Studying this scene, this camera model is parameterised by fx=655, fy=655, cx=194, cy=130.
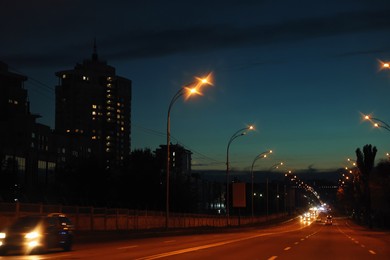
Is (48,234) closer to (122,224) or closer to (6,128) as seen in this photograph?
(122,224)

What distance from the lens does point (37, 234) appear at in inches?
1049

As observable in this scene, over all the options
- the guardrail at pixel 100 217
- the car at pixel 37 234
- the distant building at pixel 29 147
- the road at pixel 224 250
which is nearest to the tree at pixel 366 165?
the guardrail at pixel 100 217

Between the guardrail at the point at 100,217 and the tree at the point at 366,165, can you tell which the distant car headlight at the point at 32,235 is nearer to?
the guardrail at the point at 100,217

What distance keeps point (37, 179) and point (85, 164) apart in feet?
144

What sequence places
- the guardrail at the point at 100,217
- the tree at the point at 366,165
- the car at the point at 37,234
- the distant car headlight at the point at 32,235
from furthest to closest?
1. the tree at the point at 366,165
2. the guardrail at the point at 100,217
3. the distant car headlight at the point at 32,235
4. the car at the point at 37,234

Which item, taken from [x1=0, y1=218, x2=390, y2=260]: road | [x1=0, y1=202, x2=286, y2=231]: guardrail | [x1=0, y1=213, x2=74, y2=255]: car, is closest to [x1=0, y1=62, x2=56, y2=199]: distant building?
[x1=0, y1=202, x2=286, y2=231]: guardrail

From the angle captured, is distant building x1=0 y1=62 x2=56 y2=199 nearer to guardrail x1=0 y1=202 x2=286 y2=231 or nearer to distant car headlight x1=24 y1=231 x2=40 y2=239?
guardrail x1=0 y1=202 x2=286 y2=231

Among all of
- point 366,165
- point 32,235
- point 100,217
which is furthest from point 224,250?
point 366,165

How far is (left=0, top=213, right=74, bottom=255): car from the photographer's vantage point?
25781 millimetres

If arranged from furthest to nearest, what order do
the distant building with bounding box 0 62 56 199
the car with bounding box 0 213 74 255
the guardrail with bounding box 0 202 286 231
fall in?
the distant building with bounding box 0 62 56 199 < the guardrail with bounding box 0 202 286 231 < the car with bounding box 0 213 74 255

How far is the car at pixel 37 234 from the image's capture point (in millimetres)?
25781

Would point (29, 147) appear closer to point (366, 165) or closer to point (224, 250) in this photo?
point (366, 165)

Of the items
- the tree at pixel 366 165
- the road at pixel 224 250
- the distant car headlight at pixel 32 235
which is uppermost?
the tree at pixel 366 165

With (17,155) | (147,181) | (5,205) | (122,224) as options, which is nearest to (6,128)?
(17,155)
